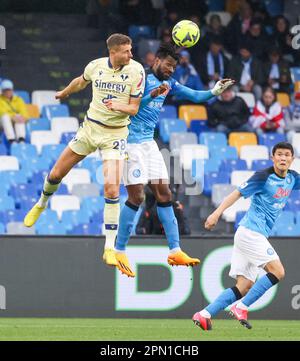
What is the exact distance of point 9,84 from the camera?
72.6 ft

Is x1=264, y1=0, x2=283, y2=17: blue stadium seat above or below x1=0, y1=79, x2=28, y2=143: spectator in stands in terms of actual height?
above

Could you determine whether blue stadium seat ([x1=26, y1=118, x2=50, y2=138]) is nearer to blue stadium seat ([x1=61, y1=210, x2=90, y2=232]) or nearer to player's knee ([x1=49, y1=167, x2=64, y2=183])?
blue stadium seat ([x1=61, y1=210, x2=90, y2=232])

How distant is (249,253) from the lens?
15.3 metres

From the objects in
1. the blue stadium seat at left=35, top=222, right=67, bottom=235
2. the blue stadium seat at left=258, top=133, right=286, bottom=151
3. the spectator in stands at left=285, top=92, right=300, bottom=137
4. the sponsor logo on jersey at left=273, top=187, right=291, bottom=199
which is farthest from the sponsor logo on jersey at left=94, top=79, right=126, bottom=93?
the spectator in stands at left=285, top=92, right=300, bottom=137

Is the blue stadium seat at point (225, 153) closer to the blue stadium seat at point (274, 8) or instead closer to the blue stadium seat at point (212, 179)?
the blue stadium seat at point (212, 179)

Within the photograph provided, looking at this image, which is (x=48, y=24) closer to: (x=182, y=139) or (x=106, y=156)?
(x=182, y=139)

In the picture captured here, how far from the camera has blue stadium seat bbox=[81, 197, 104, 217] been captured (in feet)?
67.4

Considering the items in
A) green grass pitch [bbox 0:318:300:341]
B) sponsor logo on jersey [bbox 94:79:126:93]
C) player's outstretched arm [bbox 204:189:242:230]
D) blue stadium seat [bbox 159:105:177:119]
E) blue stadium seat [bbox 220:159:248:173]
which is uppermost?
sponsor logo on jersey [bbox 94:79:126:93]

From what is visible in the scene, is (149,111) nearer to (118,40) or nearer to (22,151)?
(118,40)

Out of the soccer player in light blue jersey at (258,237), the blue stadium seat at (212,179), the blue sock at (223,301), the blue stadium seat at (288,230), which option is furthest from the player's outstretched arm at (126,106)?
the blue stadium seat at (212,179)

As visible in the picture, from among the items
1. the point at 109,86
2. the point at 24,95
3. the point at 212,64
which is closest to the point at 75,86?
the point at 109,86

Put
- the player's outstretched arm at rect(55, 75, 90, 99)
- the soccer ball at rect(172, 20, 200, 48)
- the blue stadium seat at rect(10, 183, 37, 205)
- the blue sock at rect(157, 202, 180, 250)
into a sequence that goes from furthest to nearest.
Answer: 1. the blue stadium seat at rect(10, 183, 37, 205)
2. the blue sock at rect(157, 202, 180, 250)
3. the player's outstretched arm at rect(55, 75, 90, 99)
4. the soccer ball at rect(172, 20, 200, 48)

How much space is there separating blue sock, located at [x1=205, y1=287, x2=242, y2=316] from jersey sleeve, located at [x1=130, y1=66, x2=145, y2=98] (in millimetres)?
2570

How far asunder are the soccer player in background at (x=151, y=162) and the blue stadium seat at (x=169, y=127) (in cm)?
713
